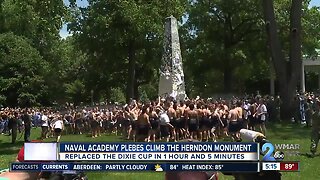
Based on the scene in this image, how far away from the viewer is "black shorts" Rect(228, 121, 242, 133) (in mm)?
20453

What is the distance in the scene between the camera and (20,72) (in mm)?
60594

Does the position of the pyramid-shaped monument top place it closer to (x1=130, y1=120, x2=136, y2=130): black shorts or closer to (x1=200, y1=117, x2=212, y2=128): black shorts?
(x1=130, y1=120, x2=136, y2=130): black shorts

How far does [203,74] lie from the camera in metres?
57.7

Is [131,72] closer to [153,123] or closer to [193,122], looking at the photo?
[153,123]

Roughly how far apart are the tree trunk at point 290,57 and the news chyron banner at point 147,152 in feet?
87.4

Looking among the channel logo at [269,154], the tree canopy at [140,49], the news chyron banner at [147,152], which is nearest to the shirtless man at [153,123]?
the news chyron banner at [147,152]

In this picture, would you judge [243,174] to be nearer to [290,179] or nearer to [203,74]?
[290,179]

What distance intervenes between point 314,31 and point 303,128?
2931cm

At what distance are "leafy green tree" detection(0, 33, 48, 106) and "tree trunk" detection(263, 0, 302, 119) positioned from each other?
110 ft

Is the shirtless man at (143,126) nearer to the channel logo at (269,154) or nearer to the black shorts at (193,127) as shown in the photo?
the black shorts at (193,127)

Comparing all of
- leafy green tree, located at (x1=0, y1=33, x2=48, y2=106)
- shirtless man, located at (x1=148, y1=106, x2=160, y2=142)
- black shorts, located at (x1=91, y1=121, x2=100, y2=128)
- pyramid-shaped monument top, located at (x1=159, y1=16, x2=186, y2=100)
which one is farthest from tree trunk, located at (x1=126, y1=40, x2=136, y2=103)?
shirtless man, located at (x1=148, y1=106, x2=160, y2=142)

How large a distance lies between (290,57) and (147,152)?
2821cm

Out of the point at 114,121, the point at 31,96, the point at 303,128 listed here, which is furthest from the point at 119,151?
the point at 31,96

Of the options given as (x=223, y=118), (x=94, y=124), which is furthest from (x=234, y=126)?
(x=94, y=124)
